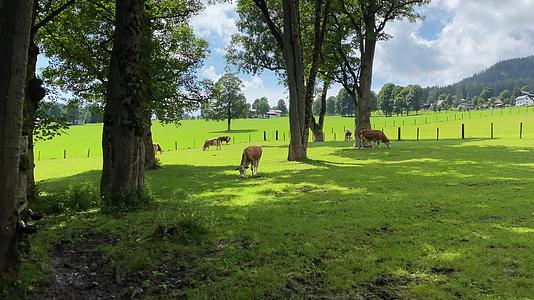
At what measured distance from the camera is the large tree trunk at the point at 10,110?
505 cm

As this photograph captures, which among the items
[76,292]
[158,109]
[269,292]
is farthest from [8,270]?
[158,109]

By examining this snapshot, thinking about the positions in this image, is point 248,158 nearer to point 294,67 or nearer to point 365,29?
point 294,67

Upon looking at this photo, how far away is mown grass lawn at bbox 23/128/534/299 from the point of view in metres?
5.87

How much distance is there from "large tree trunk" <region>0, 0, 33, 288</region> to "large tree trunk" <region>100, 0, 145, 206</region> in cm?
476

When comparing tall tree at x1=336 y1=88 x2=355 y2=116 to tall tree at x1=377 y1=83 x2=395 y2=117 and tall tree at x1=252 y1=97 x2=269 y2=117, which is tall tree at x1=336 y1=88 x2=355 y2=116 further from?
tall tree at x1=252 y1=97 x2=269 y2=117

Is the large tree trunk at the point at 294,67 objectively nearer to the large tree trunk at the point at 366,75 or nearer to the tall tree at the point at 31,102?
the large tree trunk at the point at 366,75

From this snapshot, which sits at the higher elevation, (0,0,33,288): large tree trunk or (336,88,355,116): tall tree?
(336,88,355,116): tall tree

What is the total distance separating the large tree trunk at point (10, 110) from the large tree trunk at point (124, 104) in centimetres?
476

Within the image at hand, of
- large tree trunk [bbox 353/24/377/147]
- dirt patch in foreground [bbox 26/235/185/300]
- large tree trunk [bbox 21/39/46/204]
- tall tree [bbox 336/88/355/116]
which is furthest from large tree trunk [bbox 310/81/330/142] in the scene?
tall tree [bbox 336/88/355/116]

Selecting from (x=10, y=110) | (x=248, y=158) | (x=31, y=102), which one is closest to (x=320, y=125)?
(x=248, y=158)

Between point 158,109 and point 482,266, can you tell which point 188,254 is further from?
point 158,109

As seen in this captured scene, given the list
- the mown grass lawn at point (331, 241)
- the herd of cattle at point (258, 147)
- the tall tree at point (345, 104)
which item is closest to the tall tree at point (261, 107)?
the tall tree at point (345, 104)

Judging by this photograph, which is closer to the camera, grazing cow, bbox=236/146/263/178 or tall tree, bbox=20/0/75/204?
tall tree, bbox=20/0/75/204

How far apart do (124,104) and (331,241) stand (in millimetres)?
5824
